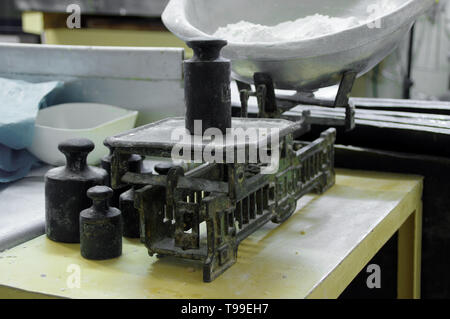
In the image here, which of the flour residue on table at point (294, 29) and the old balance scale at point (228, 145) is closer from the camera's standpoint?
the old balance scale at point (228, 145)

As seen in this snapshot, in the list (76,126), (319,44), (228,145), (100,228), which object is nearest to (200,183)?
(228,145)

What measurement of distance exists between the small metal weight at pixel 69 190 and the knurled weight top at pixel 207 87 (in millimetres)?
280

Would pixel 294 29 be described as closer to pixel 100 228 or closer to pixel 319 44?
pixel 319 44

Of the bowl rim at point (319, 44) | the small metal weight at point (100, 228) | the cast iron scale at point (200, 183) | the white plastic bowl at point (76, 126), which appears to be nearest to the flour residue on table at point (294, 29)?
the bowl rim at point (319, 44)

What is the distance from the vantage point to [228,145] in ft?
3.48

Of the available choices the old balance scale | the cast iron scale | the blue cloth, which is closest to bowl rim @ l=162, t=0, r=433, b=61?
the old balance scale

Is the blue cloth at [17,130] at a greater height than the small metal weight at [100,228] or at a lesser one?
greater

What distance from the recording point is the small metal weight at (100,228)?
1209 millimetres

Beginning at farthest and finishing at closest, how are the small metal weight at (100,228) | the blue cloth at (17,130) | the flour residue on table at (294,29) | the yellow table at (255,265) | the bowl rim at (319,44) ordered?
the blue cloth at (17,130)
the flour residue on table at (294,29)
the bowl rim at (319,44)
the small metal weight at (100,228)
the yellow table at (255,265)

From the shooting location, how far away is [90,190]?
1210 millimetres

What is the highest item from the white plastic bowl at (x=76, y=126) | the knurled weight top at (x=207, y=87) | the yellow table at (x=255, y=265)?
the knurled weight top at (x=207, y=87)

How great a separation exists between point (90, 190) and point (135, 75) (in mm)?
822

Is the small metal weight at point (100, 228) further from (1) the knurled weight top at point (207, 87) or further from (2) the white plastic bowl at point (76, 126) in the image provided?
(2) the white plastic bowl at point (76, 126)
